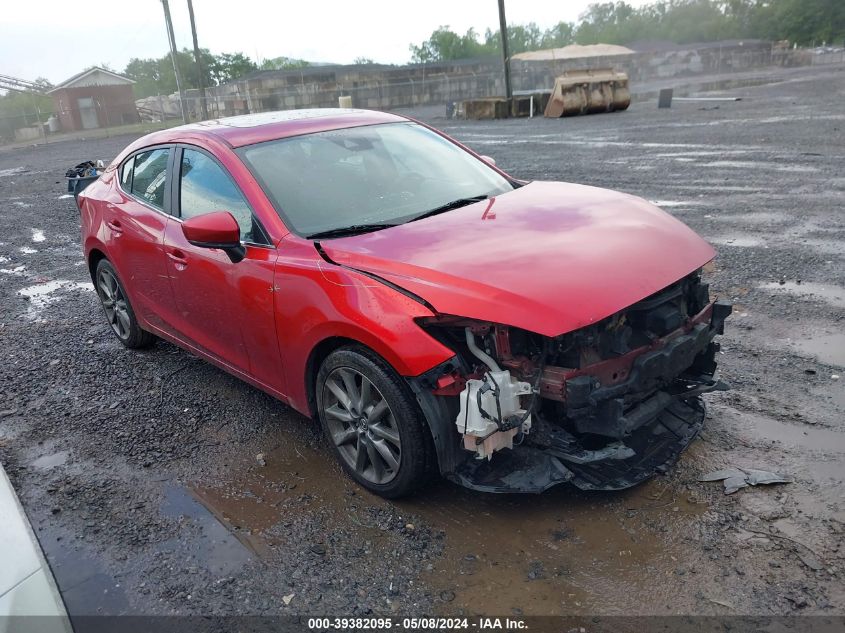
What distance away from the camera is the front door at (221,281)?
3689mm

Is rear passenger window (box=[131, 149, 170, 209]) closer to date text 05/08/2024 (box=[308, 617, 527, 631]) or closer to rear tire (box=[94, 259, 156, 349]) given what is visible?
rear tire (box=[94, 259, 156, 349])

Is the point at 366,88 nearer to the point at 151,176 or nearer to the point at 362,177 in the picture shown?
the point at 151,176

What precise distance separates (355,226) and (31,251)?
8.34 meters

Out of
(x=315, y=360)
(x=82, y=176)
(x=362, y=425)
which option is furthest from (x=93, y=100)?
(x=362, y=425)

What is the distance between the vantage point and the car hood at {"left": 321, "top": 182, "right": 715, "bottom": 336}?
2.85m

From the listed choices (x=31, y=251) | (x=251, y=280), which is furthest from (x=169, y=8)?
(x=251, y=280)

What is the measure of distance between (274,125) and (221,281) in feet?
3.54

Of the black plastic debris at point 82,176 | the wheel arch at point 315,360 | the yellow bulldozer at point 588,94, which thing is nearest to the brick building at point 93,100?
the yellow bulldozer at point 588,94

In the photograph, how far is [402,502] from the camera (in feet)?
11.1

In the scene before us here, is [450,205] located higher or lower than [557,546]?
higher

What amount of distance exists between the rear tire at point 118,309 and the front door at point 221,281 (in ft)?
3.65

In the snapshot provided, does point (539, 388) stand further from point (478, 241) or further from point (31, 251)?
point (31, 251)

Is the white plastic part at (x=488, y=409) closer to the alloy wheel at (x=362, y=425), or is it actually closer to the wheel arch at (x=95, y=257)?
the alloy wheel at (x=362, y=425)

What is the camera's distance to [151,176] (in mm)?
4816
